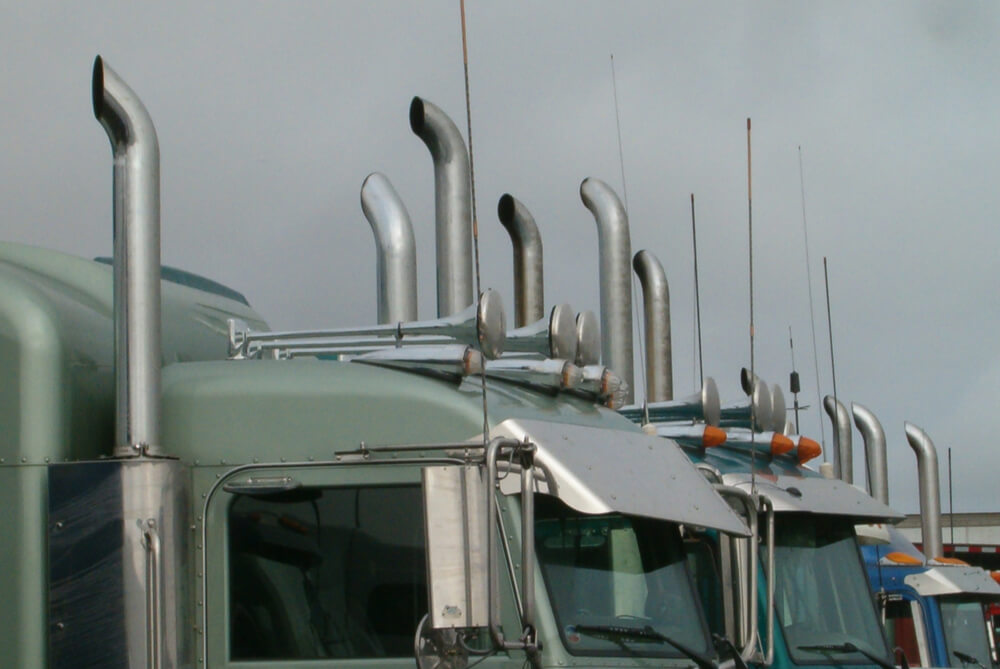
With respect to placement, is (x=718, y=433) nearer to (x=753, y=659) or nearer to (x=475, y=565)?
(x=753, y=659)

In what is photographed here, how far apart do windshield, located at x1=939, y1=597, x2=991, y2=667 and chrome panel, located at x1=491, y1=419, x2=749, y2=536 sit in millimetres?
5779

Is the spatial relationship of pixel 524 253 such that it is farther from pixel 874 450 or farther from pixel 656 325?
pixel 874 450

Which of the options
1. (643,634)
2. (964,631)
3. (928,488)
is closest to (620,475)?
(643,634)

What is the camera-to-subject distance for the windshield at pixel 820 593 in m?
8.63

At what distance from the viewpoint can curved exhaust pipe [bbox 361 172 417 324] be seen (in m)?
9.18

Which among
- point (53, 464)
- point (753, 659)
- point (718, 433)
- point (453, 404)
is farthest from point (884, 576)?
point (53, 464)

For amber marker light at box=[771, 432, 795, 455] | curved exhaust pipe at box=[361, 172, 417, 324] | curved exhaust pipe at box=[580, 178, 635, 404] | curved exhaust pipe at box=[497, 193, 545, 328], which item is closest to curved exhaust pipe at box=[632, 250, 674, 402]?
curved exhaust pipe at box=[580, 178, 635, 404]

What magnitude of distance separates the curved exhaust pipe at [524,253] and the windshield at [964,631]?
3.68m

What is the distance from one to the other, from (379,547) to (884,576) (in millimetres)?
7337

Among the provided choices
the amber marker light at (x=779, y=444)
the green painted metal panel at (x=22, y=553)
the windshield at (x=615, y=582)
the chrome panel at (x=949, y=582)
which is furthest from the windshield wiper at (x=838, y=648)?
the green painted metal panel at (x=22, y=553)

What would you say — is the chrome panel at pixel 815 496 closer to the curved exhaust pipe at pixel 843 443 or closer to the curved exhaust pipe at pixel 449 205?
the curved exhaust pipe at pixel 449 205

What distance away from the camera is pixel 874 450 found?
48.8 feet

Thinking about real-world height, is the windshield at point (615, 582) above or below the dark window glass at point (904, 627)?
above

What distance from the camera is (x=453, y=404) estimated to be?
222 inches
